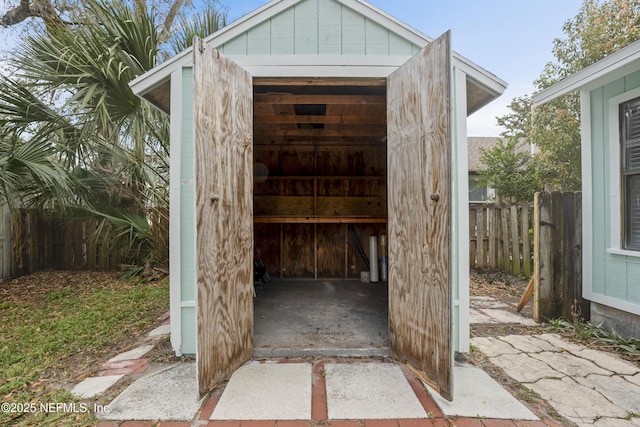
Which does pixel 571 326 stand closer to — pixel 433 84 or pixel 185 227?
pixel 433 84

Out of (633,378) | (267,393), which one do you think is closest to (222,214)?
(267,393)

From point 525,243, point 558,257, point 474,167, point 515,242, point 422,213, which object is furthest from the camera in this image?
point 474,167

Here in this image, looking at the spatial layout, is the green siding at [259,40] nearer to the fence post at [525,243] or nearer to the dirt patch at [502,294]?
the dirt patch at [502,294]

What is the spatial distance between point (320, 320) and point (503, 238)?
11.6 ft

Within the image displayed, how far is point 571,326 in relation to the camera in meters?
2.83

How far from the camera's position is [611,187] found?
107 inches

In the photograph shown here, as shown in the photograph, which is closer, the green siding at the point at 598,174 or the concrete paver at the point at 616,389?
the concrete paver at the point at 616,389

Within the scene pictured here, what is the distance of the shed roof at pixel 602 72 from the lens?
7.67ft

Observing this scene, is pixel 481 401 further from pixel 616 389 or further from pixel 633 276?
pixel 633 276

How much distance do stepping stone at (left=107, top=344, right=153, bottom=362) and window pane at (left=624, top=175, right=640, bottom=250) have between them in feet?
14.0

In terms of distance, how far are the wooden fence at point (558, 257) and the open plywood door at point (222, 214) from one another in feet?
9.53

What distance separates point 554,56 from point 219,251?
9.63 metres

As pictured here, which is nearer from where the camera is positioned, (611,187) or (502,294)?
(611,187)

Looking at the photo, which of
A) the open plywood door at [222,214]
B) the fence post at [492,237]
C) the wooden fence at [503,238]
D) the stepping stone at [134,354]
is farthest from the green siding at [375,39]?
the fence post at [492,237]
